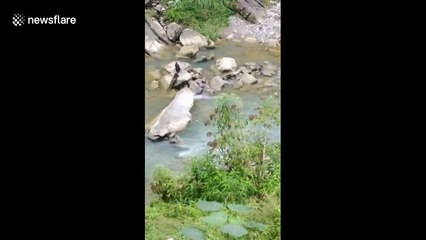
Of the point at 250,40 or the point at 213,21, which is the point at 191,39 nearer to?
the point at 213,21

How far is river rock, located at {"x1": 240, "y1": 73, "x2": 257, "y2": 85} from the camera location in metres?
2.53

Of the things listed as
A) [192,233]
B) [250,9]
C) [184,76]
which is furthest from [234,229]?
[250,9]

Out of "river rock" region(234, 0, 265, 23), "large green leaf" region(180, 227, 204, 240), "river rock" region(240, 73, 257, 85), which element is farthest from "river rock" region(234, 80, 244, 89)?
"large green leaf" region(180, 227, 204, 240)

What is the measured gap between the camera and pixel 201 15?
2.55 m

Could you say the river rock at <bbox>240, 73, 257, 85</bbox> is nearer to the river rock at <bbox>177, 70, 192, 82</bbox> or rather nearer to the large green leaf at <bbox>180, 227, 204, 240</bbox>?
the river rock at <bbox>177, 70, 192, 82</bbox>

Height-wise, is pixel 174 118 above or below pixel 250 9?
below

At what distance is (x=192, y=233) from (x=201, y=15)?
31.9 inches

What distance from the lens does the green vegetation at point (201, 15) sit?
2.54 m

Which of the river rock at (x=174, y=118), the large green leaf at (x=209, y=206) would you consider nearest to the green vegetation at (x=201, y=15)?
the river rock at (x=174, y=118)

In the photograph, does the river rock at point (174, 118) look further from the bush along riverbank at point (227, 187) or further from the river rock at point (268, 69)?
the river rock at point (268, 69)

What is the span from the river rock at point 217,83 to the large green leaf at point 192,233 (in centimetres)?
52
